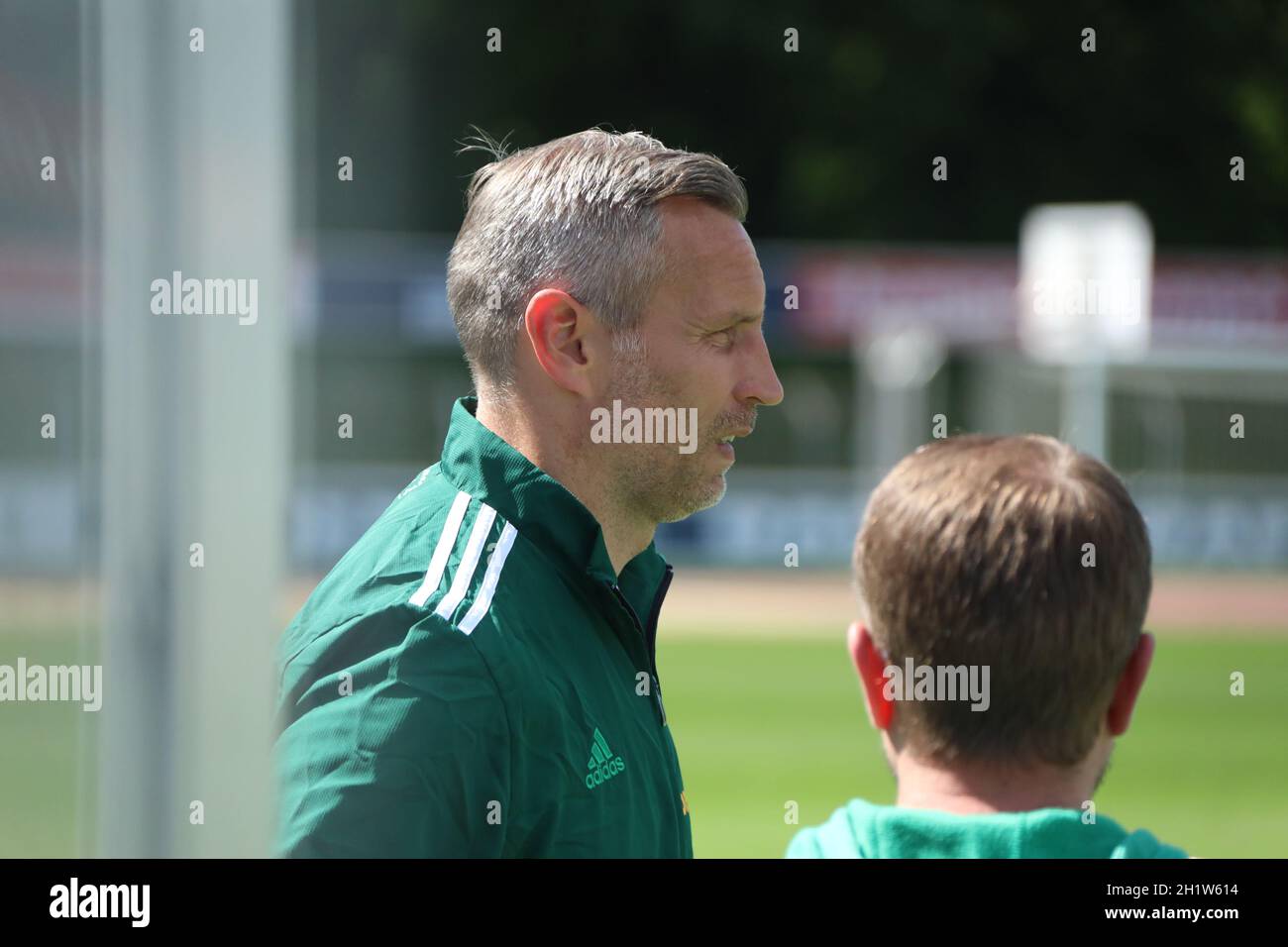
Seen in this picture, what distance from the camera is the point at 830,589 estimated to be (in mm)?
→ 16797

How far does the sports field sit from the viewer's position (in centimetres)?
99

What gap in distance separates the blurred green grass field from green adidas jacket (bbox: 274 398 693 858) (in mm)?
3361

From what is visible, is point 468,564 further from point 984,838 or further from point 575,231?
point 984,838

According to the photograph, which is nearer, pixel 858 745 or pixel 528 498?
pixel 528 498

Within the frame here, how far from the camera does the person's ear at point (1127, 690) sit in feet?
4.98

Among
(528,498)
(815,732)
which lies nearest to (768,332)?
(815,732)

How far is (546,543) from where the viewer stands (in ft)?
5.82

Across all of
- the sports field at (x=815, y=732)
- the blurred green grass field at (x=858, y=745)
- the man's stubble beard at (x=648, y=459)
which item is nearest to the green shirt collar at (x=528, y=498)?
the man's stubble beard at (x=648, y=459)

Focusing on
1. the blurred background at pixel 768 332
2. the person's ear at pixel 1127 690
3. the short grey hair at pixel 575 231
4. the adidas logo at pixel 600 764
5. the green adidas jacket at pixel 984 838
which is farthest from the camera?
the short grey hair at pixel 575 231

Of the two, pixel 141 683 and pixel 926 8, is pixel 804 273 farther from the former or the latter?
pixel 141 683

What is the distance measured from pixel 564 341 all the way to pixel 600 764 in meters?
0.54

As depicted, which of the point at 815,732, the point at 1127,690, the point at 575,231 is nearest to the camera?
the point at 1127,690

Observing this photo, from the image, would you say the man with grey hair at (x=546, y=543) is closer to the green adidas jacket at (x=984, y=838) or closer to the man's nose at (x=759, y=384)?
the man's nose at (x=759, y=384)

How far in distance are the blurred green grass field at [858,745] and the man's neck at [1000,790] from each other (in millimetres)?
3582
